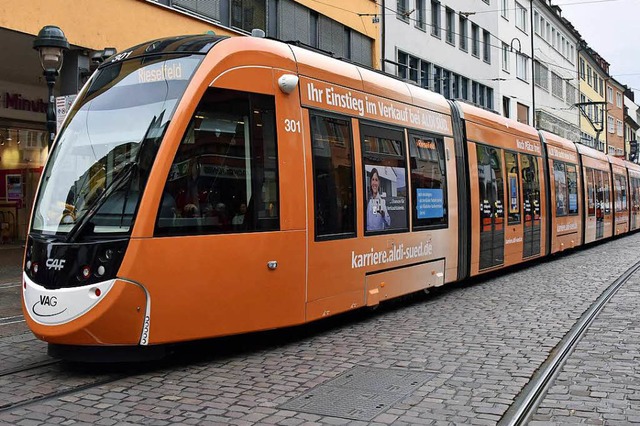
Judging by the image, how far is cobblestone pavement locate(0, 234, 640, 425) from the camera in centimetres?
505

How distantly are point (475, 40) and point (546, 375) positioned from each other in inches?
1256

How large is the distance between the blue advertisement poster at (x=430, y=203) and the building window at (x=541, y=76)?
3698cm

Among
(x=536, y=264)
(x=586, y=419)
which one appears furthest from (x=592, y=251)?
(x=586, y=419)

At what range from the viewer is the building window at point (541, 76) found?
45688 millimetres

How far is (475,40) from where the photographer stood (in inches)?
1409

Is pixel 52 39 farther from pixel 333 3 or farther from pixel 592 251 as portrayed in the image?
pixel 592 251

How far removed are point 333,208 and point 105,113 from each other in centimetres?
266

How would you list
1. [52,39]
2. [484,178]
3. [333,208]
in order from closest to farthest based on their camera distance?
[333,208] → [52,39] → [484,178]

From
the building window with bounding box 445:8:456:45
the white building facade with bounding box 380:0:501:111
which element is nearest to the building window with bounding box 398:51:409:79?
the white building facade with bounding box 380:0:501:111

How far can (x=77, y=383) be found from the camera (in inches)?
234

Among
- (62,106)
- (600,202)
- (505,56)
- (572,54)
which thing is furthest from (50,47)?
(572,54)

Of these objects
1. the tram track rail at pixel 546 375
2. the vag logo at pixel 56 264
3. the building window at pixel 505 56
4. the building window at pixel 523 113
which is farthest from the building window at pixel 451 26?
the vag logo at pixel 56 264

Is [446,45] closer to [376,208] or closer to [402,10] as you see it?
[402,10]

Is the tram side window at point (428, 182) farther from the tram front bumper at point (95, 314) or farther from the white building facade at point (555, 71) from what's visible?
the white building facade at point (555, 71)
